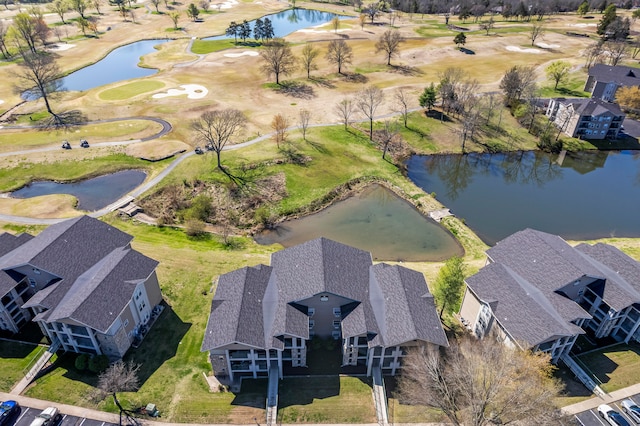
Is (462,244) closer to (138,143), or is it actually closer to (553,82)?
(138,143)

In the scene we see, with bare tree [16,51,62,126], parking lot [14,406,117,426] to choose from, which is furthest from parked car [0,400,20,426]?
bare tree [16,51,62,126]

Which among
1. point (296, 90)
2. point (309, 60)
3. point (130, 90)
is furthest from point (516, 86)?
point (130, 90)

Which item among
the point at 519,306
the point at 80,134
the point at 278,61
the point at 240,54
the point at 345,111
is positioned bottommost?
the point at 80,134

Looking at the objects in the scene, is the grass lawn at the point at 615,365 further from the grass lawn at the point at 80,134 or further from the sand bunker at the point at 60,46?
the sand bunker at the point at 60,46

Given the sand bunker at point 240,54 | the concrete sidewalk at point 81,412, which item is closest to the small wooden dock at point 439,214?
the concrete sidewalk at point 81,412

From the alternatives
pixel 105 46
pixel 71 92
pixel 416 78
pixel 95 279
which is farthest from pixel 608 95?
pixel 105 46

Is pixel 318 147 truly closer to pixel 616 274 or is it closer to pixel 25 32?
pixel 616 274

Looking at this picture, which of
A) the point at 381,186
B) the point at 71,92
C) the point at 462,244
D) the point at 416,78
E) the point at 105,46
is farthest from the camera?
the point at 105,46
